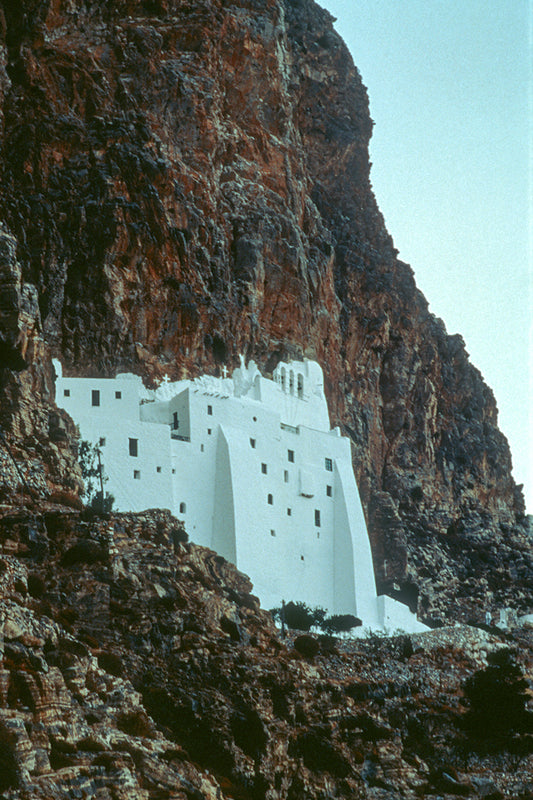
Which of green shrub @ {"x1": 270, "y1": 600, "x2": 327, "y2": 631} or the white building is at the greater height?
the white building

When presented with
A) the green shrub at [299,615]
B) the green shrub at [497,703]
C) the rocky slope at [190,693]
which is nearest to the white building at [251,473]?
the green shrub at [299,615]

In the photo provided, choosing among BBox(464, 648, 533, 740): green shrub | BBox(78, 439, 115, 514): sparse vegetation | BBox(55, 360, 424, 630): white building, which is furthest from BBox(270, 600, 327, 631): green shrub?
BBox(78, 439, 115, 514): sparse vegetation

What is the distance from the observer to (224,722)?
153ft

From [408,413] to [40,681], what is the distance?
51090 mm

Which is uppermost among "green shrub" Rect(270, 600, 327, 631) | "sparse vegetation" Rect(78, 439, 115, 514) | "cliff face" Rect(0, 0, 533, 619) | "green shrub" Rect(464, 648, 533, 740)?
"cliff face" Rect(0, 0, 533, 619)

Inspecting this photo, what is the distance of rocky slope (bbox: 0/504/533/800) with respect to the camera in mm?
38094

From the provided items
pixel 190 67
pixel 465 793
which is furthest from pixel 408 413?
pixel 465 793

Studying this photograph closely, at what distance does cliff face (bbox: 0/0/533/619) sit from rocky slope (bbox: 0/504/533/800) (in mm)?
6432

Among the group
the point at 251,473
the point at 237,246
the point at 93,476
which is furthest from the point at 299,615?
the point at 237,246

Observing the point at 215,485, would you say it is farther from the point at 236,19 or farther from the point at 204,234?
the point at 236,19

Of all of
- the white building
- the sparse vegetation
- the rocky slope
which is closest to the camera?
the rocky slope

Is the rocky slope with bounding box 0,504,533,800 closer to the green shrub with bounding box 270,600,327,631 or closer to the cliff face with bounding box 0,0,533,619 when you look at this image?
the green shrub with bounding box 270,600,327,631

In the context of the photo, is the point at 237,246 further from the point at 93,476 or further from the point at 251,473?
the point at 93,476

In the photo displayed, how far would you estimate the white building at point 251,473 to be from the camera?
5966 cm
